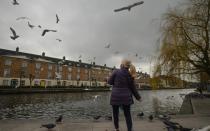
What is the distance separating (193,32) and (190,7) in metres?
2.01

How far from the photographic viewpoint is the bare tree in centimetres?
1612

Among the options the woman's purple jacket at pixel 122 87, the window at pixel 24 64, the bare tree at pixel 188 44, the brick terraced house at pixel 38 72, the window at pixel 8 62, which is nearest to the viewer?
the woman's purple jacket at pixel 122 87

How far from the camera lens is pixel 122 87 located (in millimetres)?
5344

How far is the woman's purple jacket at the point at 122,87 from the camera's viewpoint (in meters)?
5.25

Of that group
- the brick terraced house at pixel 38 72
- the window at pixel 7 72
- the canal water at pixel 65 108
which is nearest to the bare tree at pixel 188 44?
the canal water at pixel 65 108

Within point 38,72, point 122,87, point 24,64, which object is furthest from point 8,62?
point 122,87

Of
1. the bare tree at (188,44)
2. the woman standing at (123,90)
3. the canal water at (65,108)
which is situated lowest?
the canal water at (65,108)

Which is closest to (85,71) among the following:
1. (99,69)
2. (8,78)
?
(99,69)

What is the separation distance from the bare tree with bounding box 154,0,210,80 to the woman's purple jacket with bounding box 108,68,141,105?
12.0m

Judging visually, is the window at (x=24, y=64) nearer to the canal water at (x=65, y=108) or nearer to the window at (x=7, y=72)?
the window at (x=7, y=72)

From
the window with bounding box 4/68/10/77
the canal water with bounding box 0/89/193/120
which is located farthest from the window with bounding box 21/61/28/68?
the canal water with bounding box 0/89/193/120

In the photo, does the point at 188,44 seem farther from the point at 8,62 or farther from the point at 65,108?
the point at 8,62

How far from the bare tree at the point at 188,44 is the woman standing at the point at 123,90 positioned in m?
12.0

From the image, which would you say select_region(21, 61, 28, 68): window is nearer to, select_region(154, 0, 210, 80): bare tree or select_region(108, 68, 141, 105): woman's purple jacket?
select_region(154, 0, 210, 80): bare tree
